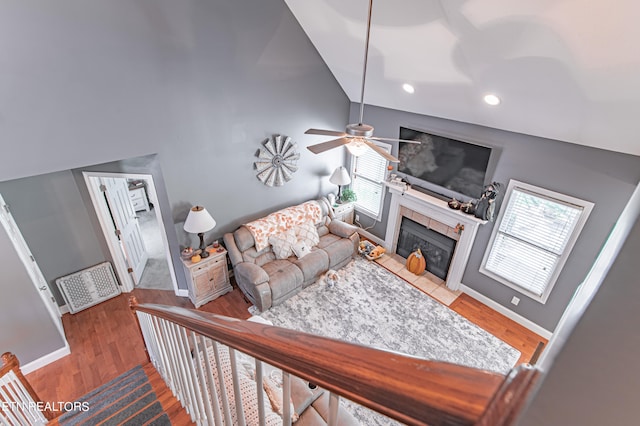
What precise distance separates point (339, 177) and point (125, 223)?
3516mm

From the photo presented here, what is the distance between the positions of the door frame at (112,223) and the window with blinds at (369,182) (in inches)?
140

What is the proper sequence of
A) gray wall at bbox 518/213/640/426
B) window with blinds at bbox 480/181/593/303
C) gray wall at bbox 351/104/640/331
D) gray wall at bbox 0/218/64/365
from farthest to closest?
window with blinds at bbox 480/181/593/303, gray wall at bbox 351/104/640/331, gray wall at bbox 0/218/64/365, gray wall at bbox 518/213/640/426

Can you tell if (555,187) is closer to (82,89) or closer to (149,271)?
(82,89)

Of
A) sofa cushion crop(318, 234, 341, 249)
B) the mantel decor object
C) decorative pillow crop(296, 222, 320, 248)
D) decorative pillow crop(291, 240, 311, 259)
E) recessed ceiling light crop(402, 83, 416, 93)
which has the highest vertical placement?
recessed ceiling light crop(402, 83, 416, 93)

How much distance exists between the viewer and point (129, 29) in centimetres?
309

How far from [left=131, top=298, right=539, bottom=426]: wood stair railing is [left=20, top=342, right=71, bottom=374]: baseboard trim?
4470 millimetres

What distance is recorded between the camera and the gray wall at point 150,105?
275cm

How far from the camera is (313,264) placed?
4.76 metres

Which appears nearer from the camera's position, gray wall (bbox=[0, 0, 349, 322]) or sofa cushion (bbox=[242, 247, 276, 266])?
gray wall (bbox=[0, 0, 349, 322])

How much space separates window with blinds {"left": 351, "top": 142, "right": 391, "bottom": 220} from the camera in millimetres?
5699

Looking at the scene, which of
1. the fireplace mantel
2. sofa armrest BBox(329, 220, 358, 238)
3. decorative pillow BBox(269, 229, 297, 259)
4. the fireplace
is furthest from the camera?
sofa armrest BBox(329, 220, 358, 238)

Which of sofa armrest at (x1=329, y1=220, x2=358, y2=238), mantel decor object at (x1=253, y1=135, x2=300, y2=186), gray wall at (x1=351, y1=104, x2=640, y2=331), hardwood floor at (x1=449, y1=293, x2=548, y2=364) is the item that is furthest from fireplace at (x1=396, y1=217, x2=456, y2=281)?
mantel decor object at (x1=253, y1=135, x2=300, y2=186)

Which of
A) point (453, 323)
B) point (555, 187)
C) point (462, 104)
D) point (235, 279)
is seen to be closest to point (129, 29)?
point (235, 279)

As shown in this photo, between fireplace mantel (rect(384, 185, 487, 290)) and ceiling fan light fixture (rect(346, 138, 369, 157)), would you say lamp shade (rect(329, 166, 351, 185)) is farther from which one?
ceiling fan light fixture (rect(346, 138, 369, 157))
